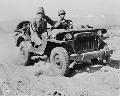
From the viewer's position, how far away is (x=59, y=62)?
28.4 ft

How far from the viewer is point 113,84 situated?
757cm

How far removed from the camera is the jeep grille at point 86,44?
880 cm

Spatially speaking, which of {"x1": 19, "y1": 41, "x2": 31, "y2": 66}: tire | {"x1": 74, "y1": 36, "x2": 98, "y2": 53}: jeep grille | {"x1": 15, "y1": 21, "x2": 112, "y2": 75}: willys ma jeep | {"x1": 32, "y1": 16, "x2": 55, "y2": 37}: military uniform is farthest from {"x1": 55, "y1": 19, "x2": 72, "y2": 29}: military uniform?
{"x1": 19, "y1": 41, "x2": 31, "y2": 66}: tire

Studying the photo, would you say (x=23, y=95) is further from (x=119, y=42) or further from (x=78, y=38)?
(x=119, y=42)

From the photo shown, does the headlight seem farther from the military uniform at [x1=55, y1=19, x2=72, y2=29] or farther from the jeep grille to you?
the military uniform at [x1=55, y1=19, x2=72, y2=29]

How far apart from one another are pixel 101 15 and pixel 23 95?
106 feet

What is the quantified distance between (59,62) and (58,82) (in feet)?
3.09

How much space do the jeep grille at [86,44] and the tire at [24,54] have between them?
222 cm

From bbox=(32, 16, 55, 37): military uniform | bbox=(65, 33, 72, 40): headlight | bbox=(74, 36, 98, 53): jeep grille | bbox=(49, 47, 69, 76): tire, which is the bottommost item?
bbox=(49, 47, 69, 76): tire

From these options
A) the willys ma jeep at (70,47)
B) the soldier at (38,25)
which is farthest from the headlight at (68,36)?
the soldier at (38,25)

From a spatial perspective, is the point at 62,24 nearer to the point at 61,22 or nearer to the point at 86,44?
the point at 61,22

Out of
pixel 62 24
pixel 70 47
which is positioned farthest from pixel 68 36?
pixel 62 24

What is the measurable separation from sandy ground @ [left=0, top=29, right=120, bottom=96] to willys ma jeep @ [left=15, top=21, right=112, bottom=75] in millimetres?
440

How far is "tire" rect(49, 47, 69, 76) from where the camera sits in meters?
8.30
